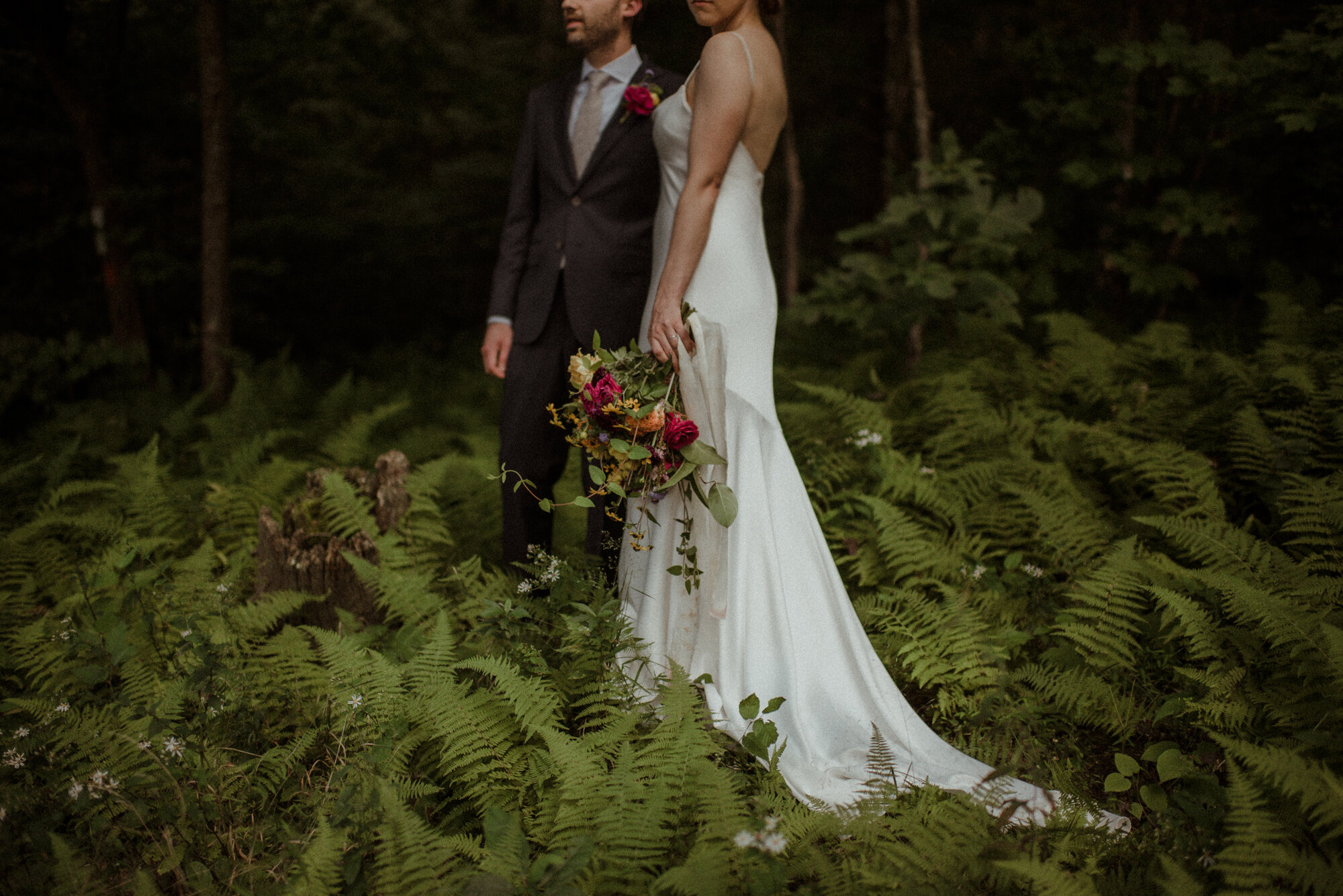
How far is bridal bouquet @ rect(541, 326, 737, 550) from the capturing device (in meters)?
2.66

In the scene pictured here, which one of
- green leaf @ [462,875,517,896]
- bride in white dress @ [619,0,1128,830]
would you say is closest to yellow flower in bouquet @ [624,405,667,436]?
bride in white dress @ [619,0,1128,830]

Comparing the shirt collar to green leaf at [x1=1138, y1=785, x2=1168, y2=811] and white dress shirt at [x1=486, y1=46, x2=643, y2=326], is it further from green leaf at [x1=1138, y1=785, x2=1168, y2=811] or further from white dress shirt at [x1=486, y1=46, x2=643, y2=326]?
green leaf at [x1=1138, y1=785, x2=1168, y2=811]

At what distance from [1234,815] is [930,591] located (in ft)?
6.14

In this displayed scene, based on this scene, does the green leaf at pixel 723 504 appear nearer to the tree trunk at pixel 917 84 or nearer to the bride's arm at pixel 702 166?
the bride's arm at pixel 702 166

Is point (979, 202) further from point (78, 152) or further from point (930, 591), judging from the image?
point (78, 152)

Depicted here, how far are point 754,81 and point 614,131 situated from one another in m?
0.75

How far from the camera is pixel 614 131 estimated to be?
10.7 feet

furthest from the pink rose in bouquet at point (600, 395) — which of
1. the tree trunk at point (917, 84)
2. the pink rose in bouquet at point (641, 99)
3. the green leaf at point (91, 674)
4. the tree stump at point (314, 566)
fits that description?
the tree trunk at point (917, 84)

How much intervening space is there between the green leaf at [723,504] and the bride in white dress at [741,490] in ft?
0.50

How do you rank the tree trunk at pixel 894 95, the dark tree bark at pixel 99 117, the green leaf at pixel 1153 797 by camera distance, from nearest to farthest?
the green leaf at pixel 1153 797, the dark tree bark at pixel 99 117, the tree trunk at pixel 894 95

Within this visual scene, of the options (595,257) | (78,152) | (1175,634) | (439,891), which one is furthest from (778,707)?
(78,152)

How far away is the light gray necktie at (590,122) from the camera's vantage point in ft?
11.0

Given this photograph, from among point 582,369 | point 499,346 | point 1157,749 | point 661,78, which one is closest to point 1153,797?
point 1157,749

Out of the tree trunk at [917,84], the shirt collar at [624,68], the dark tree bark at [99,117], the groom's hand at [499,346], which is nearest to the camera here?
the shirt collar at [624,68]
